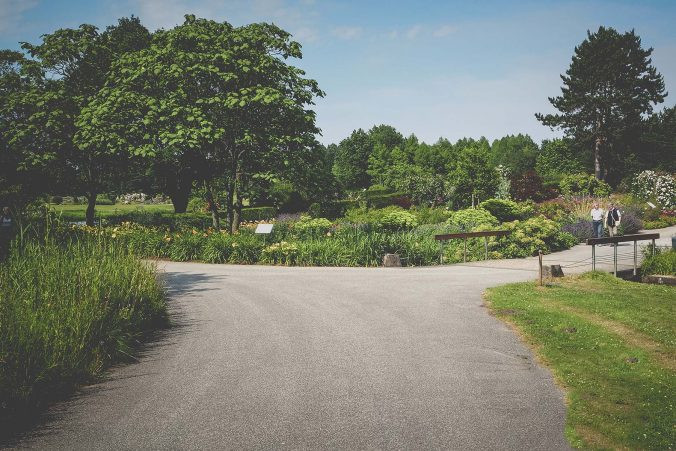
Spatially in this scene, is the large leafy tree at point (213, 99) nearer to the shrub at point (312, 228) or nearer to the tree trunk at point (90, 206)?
the shrub at point (312, 228)

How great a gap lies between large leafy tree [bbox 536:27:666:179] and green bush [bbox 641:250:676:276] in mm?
38632

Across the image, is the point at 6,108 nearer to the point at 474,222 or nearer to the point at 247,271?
the point at 247,271

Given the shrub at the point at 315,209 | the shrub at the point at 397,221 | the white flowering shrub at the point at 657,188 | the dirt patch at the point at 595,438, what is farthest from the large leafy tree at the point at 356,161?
the dirt patch at the point at 595,438

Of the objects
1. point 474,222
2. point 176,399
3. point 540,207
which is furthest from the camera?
point 540,207

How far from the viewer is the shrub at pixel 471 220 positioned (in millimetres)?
18941

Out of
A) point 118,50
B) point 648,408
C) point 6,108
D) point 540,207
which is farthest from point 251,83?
point 540,207

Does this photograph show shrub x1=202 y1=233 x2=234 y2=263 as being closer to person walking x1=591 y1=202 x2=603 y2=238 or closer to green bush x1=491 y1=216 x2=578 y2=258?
green bush x1=491 y1=216 x2=578 y2=258

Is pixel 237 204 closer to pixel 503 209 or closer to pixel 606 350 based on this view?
pixel 503 209

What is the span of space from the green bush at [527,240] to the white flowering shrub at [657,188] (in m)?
17.2

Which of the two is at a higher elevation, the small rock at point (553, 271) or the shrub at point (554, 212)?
the shrub at point (554, 212)

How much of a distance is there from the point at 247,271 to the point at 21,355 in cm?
824

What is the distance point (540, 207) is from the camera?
26.5 metres

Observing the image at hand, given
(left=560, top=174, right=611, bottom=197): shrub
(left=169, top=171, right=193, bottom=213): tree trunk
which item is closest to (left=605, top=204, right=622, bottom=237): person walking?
(left=560, top=174, right=611, bottom=197): shrub

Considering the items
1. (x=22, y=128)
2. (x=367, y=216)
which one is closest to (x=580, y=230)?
(x=367, y=216)
